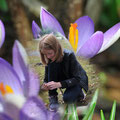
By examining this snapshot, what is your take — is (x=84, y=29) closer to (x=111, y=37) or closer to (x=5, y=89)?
(x=111, y=37)

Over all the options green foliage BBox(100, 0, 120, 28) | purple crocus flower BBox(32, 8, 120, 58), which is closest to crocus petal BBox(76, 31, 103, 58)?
purple crocus flower BBox(32, 8, 120, 58)

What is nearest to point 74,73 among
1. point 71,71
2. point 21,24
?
point 71,71

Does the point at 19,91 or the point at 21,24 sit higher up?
the point at 21,24

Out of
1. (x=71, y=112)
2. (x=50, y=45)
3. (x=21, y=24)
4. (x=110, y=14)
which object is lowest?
(x=71, y=112)

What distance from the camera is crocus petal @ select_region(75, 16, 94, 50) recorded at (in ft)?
1.57

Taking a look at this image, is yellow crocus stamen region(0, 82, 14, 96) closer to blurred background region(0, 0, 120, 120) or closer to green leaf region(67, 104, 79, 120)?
green leaf region(67, 104, 79, 120)

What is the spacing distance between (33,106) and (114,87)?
2030 millimetres

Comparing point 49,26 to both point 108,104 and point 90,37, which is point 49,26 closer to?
point 90,37

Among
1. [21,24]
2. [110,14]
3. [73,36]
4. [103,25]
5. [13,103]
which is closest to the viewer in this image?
[13,103]

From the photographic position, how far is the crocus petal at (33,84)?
1.26 ft

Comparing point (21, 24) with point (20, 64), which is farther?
point (21, 24)

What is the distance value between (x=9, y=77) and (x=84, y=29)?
0.52 ft

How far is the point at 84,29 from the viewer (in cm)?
49

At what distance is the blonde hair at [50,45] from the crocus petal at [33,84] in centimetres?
3
